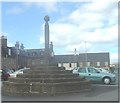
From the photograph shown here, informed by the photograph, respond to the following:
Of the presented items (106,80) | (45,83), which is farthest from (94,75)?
(45,83)

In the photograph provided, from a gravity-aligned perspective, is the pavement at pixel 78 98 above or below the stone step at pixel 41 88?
below

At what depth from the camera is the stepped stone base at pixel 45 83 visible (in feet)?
51.8

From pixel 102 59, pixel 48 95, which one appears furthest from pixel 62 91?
pixel 102 59

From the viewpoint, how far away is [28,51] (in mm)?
113062

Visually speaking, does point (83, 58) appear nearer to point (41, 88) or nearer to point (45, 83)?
point (45, 83)

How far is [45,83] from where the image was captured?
16.2 metres

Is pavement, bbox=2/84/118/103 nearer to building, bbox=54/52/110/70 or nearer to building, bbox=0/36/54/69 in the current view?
building, bbox=0/36/54/69

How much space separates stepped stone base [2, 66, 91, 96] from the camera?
1580cm

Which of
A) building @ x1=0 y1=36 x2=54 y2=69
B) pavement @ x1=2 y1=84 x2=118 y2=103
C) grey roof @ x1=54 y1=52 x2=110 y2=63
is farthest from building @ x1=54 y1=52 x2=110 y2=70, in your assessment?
pavement @ x1=2 y1=84 x2=118 y2=103

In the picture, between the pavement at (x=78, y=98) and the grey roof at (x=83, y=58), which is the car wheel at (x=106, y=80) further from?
the grey roof at (x=83, y=58)

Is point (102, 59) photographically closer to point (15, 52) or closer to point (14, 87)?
point (15, 52)

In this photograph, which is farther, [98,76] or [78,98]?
[98,76]

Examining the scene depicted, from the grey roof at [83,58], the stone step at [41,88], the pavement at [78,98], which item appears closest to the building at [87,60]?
the grey roof at [83,58]

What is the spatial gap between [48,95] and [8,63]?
74.1 m
